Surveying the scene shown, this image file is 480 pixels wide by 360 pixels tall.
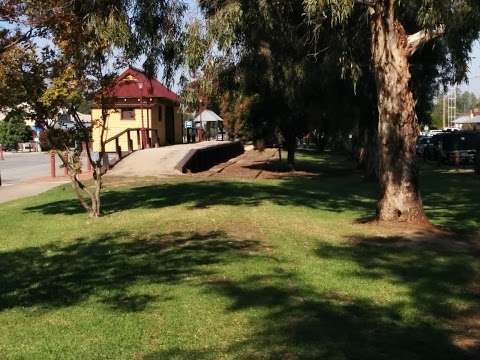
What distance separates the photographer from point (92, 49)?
12.6m

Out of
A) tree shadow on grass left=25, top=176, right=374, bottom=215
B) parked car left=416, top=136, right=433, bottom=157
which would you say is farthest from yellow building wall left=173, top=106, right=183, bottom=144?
tree shadow on grass left=25, top=176, right=374, bottom=215

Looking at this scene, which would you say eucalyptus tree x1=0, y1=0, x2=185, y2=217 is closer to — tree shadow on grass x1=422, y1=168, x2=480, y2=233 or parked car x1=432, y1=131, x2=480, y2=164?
tree shadow on grass x1=422, y1=168, x2=480, y2=233

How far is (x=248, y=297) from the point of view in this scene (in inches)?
269

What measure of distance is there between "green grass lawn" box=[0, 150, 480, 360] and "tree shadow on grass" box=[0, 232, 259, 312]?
25 millimetres

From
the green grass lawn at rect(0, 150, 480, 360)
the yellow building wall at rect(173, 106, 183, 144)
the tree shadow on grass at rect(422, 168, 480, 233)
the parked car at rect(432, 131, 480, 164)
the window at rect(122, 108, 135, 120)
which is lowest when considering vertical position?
the tree shadow on grass at rect(422, 168, 480, 233)

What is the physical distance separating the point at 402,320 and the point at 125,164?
21922 mm

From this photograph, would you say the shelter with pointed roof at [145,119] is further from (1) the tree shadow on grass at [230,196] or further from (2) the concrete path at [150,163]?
(1) the tree shadow on grass at [230,196]

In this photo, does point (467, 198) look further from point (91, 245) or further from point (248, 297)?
point (248, 297)

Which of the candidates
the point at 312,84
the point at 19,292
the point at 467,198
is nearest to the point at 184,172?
the point at 312,84

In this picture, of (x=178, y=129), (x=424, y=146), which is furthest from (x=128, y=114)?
(x=424, y=146)

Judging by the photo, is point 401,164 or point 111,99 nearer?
point 401,164

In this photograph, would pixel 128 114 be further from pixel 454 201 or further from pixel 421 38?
pixel 421 38

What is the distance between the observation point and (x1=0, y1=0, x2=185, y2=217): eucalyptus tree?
12.2 meters

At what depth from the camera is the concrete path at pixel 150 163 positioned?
2530 cm
